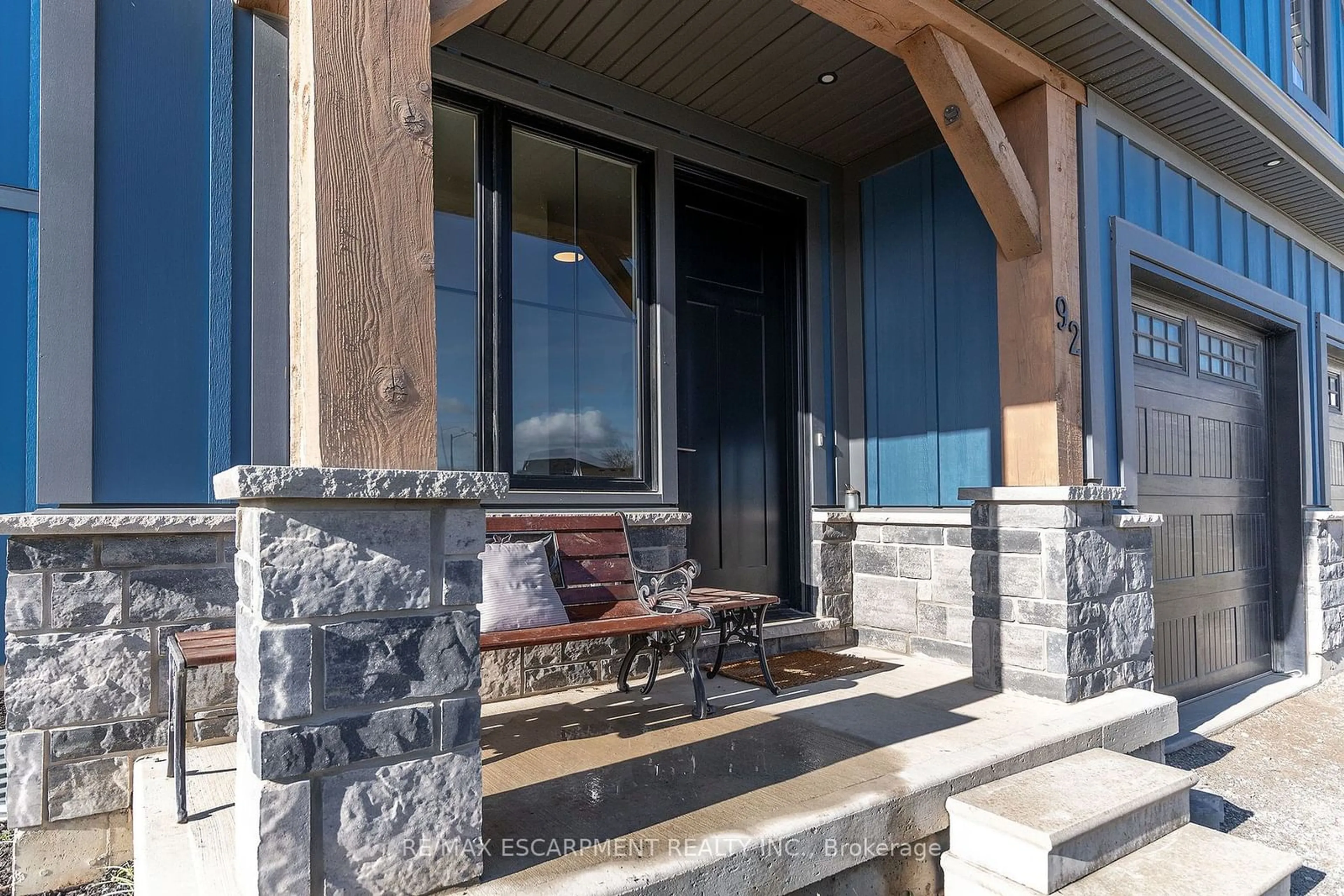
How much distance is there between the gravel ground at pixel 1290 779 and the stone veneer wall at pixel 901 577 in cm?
118

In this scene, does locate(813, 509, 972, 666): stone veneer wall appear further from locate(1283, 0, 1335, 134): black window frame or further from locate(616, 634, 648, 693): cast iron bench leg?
locate(1283, 0, 1335, 134): black window frame

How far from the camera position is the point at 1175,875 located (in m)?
2.25

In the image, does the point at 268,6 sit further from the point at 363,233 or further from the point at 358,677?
the point at 358,677

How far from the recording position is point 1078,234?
12.0 feet

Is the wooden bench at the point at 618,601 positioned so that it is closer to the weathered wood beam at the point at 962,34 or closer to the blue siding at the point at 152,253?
the blue siding at the point at 152,253

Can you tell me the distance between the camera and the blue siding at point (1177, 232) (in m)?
3.84

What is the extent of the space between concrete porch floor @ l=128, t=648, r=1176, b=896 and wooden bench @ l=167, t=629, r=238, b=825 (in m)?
0.07

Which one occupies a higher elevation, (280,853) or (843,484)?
(843,484)

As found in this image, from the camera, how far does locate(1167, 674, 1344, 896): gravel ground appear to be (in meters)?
2.95

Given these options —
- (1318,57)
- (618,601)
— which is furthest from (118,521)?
(1318,57)

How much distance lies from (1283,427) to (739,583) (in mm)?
3993

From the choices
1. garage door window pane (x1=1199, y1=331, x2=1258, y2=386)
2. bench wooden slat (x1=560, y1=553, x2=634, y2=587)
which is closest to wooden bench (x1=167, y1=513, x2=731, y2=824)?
bench wooden slat (x1=560, y1=553, x2=634, y2=587)

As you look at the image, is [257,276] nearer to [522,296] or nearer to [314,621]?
[522,296]

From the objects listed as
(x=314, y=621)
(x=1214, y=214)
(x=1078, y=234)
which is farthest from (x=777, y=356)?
(x=314, y=621)
